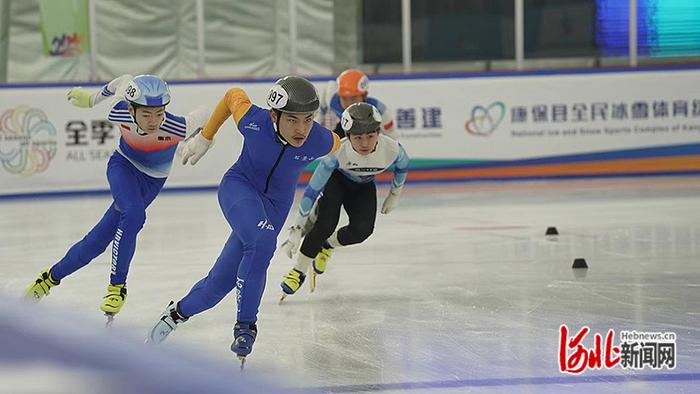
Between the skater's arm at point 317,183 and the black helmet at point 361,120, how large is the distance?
24cm

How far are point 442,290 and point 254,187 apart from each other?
2.40 m

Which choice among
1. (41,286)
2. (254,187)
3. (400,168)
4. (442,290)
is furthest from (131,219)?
(442,290)

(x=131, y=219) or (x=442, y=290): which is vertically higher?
(x=131, y=219)

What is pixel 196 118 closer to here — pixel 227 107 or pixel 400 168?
pixel 227 107

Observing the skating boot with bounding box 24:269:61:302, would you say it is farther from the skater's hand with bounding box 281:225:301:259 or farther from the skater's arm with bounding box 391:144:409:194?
the skater's arm with bounding box 391:144:409:194

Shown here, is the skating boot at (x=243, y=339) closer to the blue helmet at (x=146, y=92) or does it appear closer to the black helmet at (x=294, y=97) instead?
the black helmet at (x=294, y=97)

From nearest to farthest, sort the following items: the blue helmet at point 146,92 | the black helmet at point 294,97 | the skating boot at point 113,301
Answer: the black helmet at point 294,97
the blue helmet at point 146,92
the skating boot at point 113,301

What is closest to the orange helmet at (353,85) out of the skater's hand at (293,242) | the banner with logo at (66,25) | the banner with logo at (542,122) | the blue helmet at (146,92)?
the skater's hand at (293,242)

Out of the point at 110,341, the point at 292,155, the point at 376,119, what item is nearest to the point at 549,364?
the point at 292,155

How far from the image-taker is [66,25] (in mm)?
16203

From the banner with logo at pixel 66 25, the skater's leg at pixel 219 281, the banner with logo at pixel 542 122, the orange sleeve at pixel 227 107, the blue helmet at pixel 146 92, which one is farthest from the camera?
the banner with logo at pixel 66 25

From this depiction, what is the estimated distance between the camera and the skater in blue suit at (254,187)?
4.58m

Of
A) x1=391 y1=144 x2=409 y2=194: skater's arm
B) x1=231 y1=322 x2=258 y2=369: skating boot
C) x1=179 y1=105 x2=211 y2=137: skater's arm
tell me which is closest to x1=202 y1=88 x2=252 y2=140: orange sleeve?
x1=179 y1=105 x2=211 y2=137: skater's arm

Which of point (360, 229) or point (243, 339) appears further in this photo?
point (360, 229)
